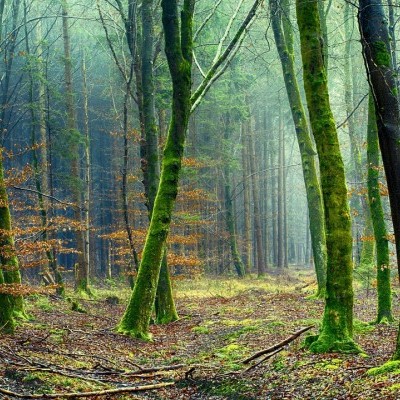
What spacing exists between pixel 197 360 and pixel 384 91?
5561 mm

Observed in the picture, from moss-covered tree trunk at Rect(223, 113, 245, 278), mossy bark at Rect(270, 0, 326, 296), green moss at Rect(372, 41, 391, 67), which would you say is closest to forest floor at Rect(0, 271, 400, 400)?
mossy bark at Rect(270, 0, 326, 296)

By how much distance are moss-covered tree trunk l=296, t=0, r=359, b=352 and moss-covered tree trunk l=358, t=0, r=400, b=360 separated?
5.44 feet

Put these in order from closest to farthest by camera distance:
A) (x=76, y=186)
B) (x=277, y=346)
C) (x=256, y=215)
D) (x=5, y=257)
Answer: (x=277, y=346) < (x=5, y=257) < (x=76, y=186) < (x=256, y=215)

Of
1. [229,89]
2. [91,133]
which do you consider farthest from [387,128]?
[91,133]

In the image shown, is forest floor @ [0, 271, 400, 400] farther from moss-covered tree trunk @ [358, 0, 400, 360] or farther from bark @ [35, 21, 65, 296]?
bark @ [35, 21, 65, 296]

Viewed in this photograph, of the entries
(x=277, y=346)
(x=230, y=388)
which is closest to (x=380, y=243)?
(x=277, y=346)

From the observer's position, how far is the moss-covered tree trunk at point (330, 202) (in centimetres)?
802

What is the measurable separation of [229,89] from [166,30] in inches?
852

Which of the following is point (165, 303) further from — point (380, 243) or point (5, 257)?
point (380, 243)

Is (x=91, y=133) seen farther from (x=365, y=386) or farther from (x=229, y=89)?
(x=365, y=386)

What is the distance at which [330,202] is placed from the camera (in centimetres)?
820

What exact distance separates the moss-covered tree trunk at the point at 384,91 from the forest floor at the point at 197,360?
1062 mm

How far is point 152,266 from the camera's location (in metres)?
11.3

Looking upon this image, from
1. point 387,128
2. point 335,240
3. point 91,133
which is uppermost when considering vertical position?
point 91,133
